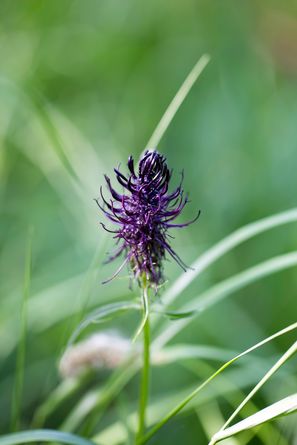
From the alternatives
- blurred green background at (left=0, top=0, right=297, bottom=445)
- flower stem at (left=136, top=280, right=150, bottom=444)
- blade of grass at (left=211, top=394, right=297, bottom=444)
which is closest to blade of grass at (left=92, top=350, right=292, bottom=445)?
blurred green background at (left=0, top=0, right=297, bottom=445)

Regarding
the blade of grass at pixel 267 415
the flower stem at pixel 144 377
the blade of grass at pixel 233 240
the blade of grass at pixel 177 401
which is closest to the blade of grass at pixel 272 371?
the blade of grass at pixel 267 415

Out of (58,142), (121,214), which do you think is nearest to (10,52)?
(58,142)

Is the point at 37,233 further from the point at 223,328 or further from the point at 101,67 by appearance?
the point at 101,67

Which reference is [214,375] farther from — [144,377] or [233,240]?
[233,240]

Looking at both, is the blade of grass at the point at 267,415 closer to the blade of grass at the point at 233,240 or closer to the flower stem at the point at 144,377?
the flower stem at the point at 144,377

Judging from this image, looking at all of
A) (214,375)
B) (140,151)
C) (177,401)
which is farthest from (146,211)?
(140,151)
